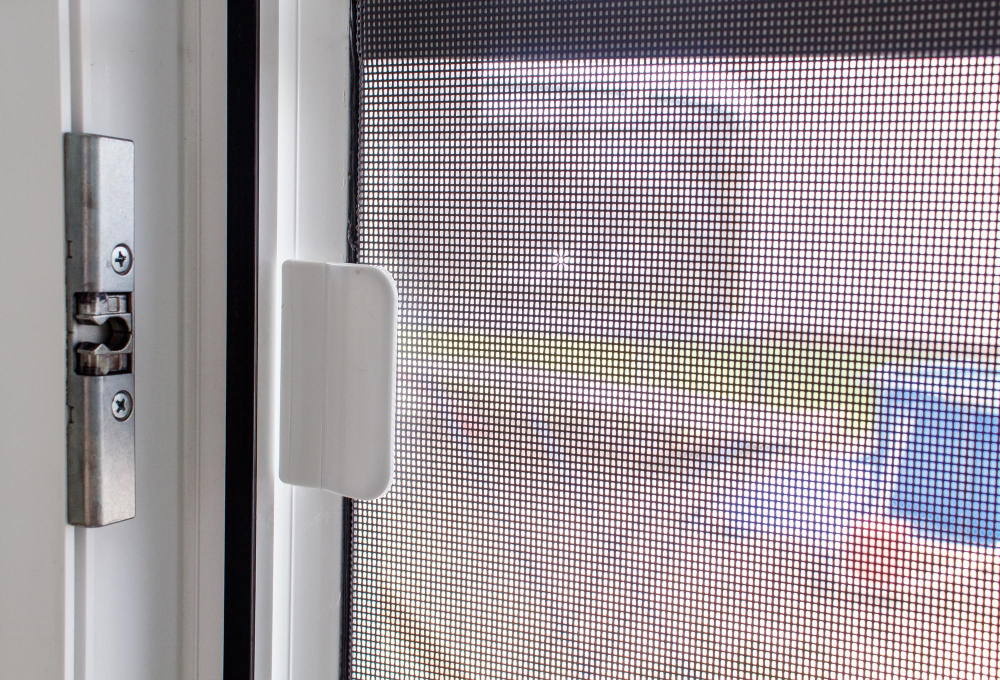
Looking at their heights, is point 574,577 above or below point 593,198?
below

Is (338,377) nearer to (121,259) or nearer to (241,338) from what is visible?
(241,338)

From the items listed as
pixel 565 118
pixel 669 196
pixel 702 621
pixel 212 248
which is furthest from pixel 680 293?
pixel 212 248

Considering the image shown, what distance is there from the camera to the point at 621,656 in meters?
0.61

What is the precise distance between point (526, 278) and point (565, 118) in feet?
0.49

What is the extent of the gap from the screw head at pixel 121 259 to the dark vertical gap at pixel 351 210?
198mm

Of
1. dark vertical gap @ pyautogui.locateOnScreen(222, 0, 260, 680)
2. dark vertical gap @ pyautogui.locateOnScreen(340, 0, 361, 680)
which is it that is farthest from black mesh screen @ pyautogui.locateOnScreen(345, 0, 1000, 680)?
dark vertical gap @ pyautogui.locateOnScreen(222, 0, 260, 680)

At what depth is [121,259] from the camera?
51 centimetres

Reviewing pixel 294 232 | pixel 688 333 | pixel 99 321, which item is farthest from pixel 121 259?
pixel 688 333

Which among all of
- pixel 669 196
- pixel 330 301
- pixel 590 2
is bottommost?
pixel 330 301

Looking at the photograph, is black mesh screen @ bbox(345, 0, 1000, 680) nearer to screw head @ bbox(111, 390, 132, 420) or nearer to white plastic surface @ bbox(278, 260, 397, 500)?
white plastic surface @ bbox(278, 260, 397, 500)

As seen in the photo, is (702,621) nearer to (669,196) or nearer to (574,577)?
(574,577)

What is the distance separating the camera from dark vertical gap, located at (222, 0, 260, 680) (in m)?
0.57

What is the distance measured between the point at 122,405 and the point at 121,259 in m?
0.12

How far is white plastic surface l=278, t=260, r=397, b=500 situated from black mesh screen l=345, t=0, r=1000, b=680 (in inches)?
2.1
